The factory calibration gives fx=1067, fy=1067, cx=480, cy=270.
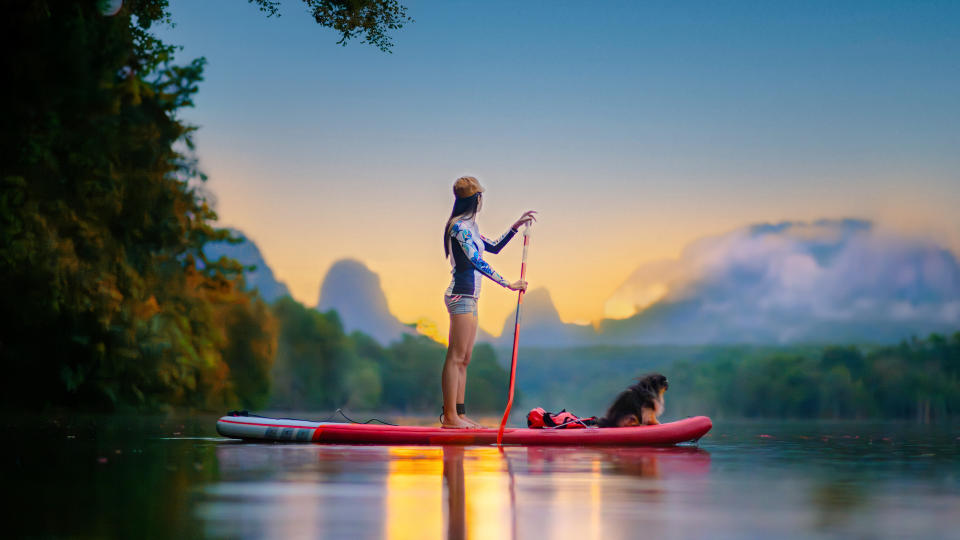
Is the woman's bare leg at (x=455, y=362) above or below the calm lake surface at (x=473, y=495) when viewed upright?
above

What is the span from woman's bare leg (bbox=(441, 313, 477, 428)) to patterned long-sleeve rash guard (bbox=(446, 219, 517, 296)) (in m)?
0.31

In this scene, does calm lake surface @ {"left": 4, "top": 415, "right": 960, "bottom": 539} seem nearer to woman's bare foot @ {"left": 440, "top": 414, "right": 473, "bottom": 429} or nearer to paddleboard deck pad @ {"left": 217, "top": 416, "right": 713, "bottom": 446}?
paddleboard deck pad @ {"left": 217, "top": 416, "right": 713, "bottom": 446}

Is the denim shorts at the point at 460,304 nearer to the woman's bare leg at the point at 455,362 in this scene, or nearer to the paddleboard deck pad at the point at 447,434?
the woman's bare leg at the point at 455,362

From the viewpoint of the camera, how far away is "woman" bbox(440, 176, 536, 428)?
1112cm

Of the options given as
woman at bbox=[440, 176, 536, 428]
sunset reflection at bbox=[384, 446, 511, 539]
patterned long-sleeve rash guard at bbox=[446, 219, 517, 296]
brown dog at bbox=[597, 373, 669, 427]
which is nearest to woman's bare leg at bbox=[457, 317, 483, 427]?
woman at bbox=[440, 176, 536, 428]

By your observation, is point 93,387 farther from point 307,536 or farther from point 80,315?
point 307,536

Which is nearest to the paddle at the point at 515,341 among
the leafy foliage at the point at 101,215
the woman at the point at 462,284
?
the woman at the point at 462,284

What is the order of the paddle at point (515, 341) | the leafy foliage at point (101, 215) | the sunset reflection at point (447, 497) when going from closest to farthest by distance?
1. the sunset reflection at point (447, 497)
2. the paddle at point (515, 341)
3. the leafy foliage at point (101, 215)

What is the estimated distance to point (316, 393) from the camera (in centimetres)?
7669

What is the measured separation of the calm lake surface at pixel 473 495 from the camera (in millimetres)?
4418

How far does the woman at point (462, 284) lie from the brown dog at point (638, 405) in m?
1.43

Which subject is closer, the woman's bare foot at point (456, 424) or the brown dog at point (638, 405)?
the brown dog at point (638, 405)

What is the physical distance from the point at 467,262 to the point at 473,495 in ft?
19.6

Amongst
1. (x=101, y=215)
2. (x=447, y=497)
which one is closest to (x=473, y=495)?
(x=447, y=497)
